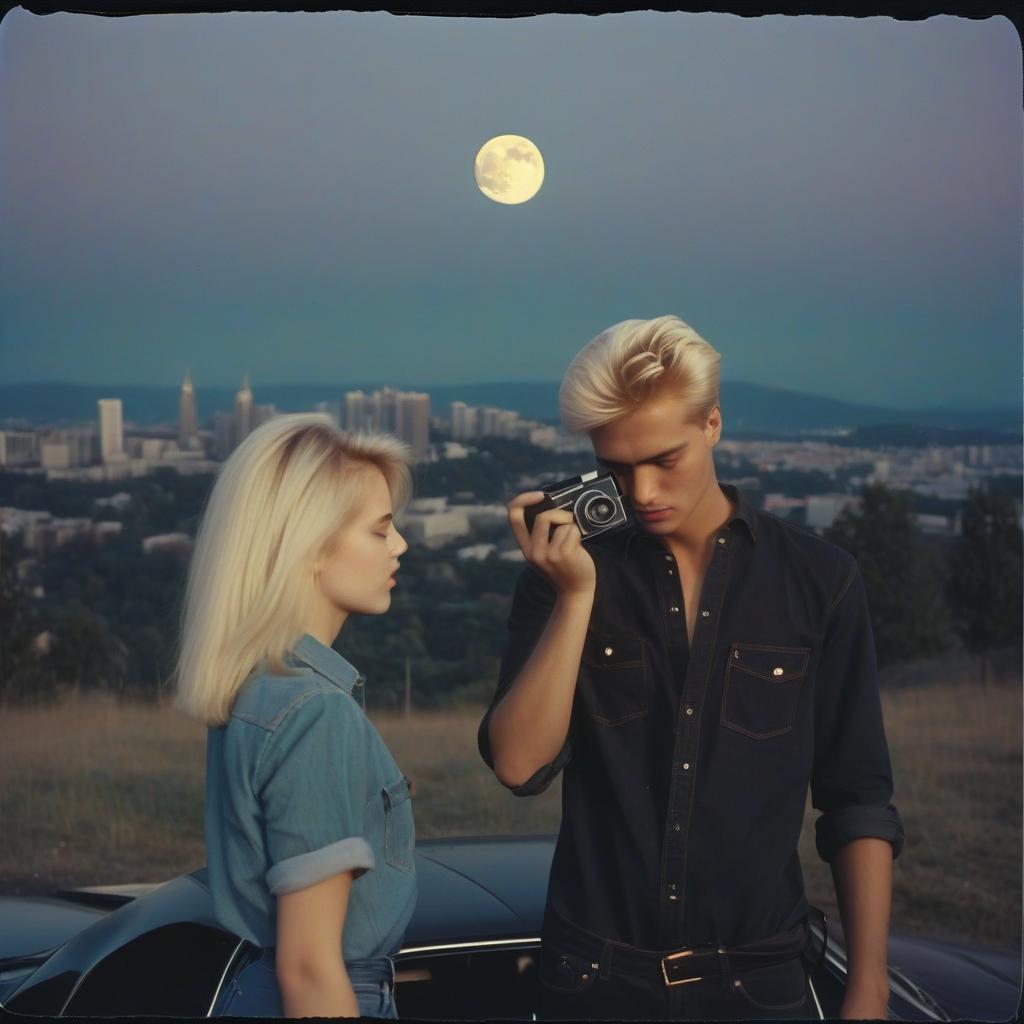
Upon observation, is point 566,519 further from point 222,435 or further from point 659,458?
point 222,435

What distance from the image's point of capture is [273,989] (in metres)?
1.52

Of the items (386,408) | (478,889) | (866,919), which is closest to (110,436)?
(386,408)

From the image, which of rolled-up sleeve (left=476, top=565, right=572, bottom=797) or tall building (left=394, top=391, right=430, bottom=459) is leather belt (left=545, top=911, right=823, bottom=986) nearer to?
rolled-up sleeve (left=476, top=565, right=572, bottom=797)

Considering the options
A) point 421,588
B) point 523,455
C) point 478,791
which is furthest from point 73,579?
point 478,791

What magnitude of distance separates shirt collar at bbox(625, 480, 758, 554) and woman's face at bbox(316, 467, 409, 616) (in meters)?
0.39

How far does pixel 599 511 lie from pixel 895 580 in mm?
12615

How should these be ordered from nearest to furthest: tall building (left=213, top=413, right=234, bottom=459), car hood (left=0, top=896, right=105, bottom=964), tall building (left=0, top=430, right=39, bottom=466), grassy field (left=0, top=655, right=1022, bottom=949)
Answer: car hood (left=0, top=896, right=105, bottom=964)
grassy field (left=0, top=655, right=1022, bottom=949)
tall building (left=0, top=430, right=39, bottom=466)
tall building (left=213, top=413, right=234, bottom=459)

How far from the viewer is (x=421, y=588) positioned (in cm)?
1236

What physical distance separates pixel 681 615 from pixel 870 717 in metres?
0.31

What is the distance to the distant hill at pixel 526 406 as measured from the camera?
45.1 ft

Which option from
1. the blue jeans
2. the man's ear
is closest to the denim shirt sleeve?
the blue jeans

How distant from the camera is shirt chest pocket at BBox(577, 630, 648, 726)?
1788mm

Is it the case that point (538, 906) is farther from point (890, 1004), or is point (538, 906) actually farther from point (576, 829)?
point (890, 1004)

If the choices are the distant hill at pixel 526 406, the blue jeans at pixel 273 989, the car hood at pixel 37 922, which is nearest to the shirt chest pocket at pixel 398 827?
the blue jeans at pixel 273 989
